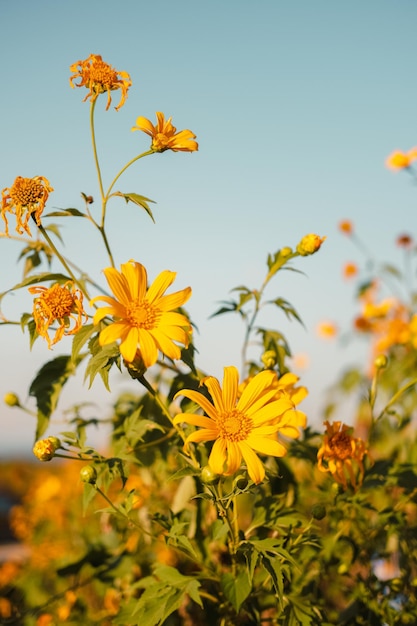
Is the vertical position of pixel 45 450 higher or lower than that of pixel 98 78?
lower

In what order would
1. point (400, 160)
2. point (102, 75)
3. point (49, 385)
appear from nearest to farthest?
point (102, 75), point (49, 385), point (400, 160)

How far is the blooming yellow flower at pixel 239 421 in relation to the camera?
769 mm

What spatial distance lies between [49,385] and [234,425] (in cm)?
45

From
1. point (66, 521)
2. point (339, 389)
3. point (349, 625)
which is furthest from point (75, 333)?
point (339, 389)

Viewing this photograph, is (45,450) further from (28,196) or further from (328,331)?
(328,331)

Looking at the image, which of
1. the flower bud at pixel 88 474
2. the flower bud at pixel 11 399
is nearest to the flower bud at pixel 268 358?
the flower bud at pixel 88 474

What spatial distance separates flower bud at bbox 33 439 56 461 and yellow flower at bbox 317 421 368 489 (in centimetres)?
43

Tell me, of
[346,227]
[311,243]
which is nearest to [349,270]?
[346,227]

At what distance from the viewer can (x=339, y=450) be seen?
0.99 metres

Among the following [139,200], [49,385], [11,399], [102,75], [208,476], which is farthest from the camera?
[11,399]

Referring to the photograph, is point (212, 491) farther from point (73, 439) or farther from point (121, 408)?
point (121, 408)

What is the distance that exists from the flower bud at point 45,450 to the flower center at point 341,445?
45cm

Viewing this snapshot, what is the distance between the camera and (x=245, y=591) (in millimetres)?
835

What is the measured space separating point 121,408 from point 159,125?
658 millimetres
